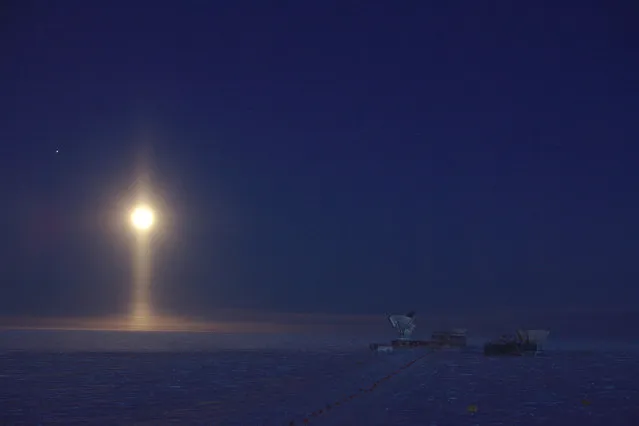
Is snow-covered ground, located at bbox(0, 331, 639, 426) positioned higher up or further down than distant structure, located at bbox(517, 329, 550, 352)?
further down

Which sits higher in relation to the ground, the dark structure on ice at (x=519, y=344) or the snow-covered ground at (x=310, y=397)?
the dark structure on ice at (x=519, y=344)

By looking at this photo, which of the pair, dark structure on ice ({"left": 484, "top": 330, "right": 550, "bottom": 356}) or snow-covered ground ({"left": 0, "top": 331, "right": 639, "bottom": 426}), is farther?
dark structure on ice ({"left": 484, "top": 330, "right": 550, "bottom": 356})

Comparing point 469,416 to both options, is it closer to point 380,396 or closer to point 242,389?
point 380,396

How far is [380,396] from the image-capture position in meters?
39.9

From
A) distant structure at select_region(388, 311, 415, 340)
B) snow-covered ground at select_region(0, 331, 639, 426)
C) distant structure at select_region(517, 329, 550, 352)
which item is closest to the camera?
snow-covered ground at select_region(0, 331, 639, 426)

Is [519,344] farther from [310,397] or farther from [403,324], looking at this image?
[310,397]

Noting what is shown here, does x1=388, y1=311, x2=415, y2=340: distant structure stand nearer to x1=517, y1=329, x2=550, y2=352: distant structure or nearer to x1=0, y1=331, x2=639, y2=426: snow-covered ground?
x1=517, y1=329, x2=550, y2=352: distant structure

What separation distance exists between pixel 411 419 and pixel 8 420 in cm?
1579

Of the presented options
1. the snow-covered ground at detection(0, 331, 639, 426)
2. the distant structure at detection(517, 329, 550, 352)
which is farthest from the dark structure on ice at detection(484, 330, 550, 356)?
the snow-covered ground at detection(0, 331, 639, 426)

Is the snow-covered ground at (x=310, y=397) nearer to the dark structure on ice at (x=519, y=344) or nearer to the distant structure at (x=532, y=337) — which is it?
the dark structure on ice at (x=519, y=344)

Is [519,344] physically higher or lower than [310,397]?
higher

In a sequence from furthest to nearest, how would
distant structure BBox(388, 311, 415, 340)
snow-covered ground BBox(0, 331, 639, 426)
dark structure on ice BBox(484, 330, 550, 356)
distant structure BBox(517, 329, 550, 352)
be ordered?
distant structure BBox(388, 311, 415, 340)
distant structure BBox(517, 329, 550, 352)
dark structure on ice BBox(484, 330, 550, 356)
snow-covered ground BBox(0, 331, 639, 426)

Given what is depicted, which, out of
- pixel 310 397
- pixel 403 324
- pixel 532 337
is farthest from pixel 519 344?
pixel 310 397

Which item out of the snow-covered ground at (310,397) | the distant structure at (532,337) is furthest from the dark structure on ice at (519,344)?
the snow-covered ground at (310,397)
